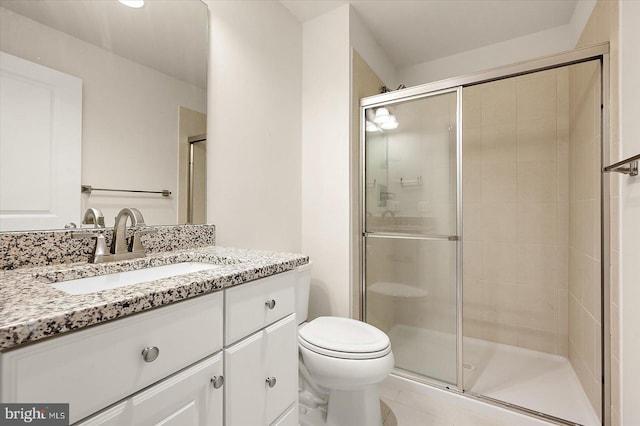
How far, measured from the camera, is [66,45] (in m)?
1.01

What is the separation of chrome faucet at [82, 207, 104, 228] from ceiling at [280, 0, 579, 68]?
5.55 feet

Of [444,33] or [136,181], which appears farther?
[444,33]

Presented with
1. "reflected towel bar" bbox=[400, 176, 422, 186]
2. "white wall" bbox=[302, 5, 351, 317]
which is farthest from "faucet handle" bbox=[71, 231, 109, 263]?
"reflected towel bar" bbox=[400, 176, 422, 186]

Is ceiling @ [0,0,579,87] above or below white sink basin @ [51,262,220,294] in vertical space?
above

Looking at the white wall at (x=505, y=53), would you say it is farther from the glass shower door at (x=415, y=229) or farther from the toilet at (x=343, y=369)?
the toilet at (x=343, y=369)

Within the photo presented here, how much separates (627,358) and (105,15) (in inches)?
98.9

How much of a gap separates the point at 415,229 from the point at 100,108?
1.75m

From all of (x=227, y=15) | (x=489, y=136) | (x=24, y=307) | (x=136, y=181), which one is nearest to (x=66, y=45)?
(x=136, y=181)

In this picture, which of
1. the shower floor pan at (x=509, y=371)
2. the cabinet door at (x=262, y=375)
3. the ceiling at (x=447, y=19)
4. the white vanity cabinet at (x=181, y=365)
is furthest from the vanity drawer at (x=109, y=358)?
the ceiling at (x=447, y=19)

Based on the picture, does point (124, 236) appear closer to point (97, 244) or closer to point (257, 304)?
point (97, 244)

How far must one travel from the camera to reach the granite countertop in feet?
1.57

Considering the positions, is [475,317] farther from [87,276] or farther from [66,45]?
[66,45]

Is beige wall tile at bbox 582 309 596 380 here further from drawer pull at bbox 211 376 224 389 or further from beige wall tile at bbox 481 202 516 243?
drawer pull at bbox 211 376 224 389

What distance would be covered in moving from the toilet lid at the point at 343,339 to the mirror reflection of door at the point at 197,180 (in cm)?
80
